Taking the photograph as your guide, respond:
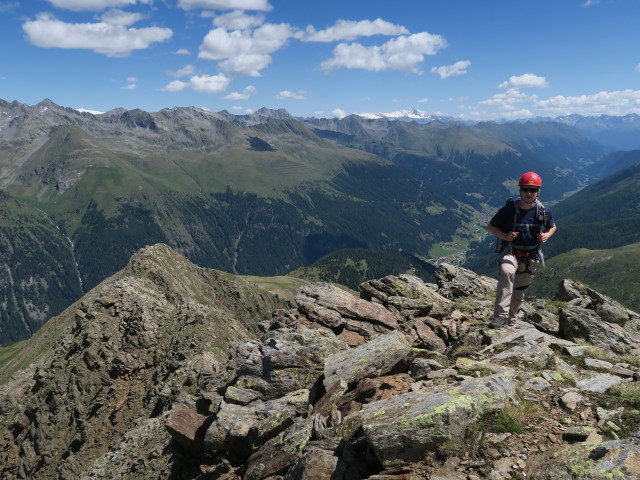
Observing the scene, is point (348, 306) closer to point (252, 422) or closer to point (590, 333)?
point (252, 422)

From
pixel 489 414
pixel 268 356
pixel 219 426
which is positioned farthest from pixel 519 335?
pixel 219 426

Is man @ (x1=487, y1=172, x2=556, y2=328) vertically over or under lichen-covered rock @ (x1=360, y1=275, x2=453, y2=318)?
over

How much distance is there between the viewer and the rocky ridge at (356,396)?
40.3 feet

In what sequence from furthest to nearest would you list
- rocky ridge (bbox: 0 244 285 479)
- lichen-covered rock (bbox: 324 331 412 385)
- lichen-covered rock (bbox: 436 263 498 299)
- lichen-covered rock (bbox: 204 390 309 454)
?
lichen-covered rock (bbox: 436 263 498 299), rocky ridge (bbox: 0 244 285 479), lichen-covered rock (bbox: 324 331 412 385), lichen-covered rock (bbox: 204 390 309 454)

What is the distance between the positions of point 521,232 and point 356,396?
12.4 m

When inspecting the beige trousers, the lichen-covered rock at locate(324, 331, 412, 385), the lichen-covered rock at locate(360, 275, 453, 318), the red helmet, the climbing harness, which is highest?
the red helmet

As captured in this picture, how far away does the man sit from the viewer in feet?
70.1

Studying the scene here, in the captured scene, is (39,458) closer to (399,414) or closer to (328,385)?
(328,385)

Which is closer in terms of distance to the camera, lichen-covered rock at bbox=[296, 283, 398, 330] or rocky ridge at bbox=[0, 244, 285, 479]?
lichen-covered rock at bbox=[296, 283, 398, 330]

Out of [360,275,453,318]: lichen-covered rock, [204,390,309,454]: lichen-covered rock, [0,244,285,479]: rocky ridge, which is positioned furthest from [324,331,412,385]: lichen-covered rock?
[0,244,285,479]: rocky ridge

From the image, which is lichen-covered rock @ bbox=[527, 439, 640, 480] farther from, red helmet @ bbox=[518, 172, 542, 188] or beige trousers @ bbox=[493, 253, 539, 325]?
red helmet @ bbox=[518, 172, 542, 188]

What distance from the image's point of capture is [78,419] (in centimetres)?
4681

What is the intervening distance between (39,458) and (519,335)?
51163 millimetres

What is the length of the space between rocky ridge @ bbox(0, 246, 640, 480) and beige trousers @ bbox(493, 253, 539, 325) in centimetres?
127
